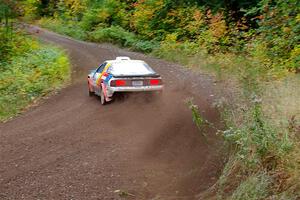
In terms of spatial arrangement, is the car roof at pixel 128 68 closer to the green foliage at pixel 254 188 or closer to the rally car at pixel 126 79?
the rally car at pixel 126 79

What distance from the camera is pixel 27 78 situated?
17328mm

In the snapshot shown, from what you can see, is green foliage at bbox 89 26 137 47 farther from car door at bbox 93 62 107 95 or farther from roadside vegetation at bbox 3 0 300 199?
car door at bbox 93 62 107 95

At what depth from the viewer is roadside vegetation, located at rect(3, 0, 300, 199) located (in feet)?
21.5

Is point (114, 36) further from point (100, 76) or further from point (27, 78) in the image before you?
point (100, 76)

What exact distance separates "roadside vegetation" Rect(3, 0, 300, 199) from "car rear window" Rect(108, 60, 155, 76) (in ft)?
7.97

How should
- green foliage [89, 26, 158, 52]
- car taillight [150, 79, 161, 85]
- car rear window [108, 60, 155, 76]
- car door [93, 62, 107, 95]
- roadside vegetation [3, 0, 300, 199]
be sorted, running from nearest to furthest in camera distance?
roadside vegetation [3, 0, 300, 199]
car taillight [150, 79, 161, 85]
car rear window [108, 60, 155, 76]
car door [93, 62, 107, 95]
green foliage [89, 26, 158, 52]

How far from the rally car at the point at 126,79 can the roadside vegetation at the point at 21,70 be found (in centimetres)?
332

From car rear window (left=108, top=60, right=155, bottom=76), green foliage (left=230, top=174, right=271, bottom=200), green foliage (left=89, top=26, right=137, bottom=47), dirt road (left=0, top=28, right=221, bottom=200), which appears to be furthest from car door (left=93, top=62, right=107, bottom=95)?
green foliage (left=89, top=26, right=137, bottom=47)

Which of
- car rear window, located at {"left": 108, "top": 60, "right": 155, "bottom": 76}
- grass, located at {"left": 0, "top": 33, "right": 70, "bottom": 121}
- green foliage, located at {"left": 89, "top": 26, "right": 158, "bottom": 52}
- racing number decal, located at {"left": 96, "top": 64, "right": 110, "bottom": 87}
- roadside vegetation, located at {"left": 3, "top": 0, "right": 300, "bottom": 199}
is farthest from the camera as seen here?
green foliage, located at {"left": 89, "top": 26, "right": 158, "bottom": 52}

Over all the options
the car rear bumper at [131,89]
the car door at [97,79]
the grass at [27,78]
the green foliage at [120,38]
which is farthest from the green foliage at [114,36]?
the car rear bumper at [131,89]

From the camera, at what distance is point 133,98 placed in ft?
43.5

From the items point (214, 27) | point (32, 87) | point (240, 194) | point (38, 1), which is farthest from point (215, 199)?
point (38, 1)

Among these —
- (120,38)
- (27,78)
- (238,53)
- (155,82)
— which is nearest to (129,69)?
(155,82)

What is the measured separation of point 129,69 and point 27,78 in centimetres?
554
